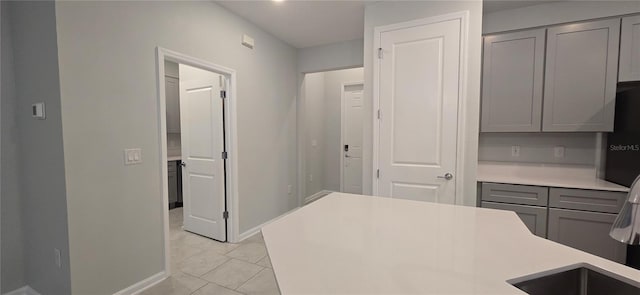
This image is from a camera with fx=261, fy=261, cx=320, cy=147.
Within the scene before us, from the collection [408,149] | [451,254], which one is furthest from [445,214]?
[408,149]

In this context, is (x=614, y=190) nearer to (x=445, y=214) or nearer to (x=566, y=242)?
(x=566, y=242)

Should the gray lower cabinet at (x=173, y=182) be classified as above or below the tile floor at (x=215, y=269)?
above

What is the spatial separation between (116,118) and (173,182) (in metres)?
2.59

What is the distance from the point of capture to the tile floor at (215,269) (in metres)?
2.12

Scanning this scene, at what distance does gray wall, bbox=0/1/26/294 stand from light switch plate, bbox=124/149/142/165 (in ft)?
2.85

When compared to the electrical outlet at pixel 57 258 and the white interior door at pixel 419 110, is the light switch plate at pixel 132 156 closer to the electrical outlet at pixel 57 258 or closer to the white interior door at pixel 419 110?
the electrical outlet at pixel 57 258

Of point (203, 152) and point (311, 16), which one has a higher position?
point (311, 16)

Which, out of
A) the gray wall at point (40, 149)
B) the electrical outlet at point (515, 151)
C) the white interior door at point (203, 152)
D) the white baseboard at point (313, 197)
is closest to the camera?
the gray wall at point (40, 149)

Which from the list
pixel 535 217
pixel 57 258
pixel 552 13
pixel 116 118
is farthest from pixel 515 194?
pixel 57 258

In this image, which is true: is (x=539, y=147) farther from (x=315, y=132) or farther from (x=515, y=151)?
(x=315, y=132)

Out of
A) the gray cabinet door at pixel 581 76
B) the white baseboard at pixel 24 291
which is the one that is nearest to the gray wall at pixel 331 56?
the gray cabinet door at pixel 581 76

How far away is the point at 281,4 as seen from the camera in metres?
2.66

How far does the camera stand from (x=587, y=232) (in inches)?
86.9

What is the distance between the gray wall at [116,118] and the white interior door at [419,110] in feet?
5.79
